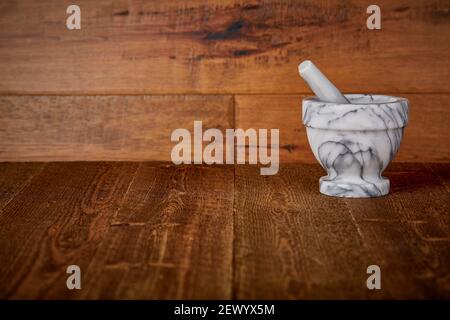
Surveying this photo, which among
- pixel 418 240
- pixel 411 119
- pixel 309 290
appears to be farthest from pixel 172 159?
pixel 309 290

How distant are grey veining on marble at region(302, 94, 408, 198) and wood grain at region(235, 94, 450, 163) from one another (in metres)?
0.29

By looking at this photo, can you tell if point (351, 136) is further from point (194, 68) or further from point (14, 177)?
point (14, 177)

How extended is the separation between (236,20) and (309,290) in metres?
0.90

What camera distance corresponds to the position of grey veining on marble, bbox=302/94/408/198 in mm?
1202

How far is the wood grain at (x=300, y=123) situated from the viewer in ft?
5.12

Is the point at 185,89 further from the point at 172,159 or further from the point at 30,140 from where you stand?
the point at 30,140

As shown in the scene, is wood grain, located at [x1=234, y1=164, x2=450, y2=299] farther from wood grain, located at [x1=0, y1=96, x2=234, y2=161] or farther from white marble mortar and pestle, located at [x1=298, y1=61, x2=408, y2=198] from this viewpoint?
wood grain, located at [x1=0, y1=96, x2=234, y2=161]

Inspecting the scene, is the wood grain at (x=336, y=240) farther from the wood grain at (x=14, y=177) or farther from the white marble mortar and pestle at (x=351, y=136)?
the wood grain at (x=14, y=177)

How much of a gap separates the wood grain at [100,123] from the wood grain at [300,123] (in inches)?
2.3

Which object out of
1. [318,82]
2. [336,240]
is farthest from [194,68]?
[336,240]

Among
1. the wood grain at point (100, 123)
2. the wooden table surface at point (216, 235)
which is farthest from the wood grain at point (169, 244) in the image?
the wood grain at point (100, 123)

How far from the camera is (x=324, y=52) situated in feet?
5.08

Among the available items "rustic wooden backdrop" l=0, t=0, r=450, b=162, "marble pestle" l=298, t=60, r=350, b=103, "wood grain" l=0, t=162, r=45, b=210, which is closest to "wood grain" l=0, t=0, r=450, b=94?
"rustic wooden backdrop" l=0, t=0, r=450, b=162

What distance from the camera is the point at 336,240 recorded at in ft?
3.25
